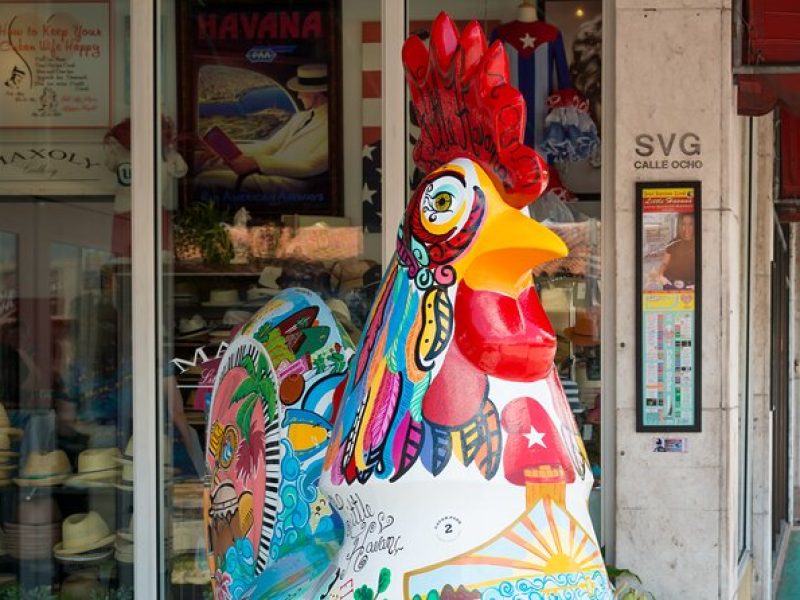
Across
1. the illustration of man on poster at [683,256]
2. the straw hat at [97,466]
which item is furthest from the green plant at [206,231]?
the illustration of man on poster at [683,256]

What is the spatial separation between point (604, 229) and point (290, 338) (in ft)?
6.97

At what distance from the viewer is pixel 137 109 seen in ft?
16.0

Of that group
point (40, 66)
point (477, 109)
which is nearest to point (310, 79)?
point (40, 66)

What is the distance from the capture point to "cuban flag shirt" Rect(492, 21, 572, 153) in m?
5.10

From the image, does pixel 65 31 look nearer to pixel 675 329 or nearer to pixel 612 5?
pixel 612 5

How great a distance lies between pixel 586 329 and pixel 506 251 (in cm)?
279

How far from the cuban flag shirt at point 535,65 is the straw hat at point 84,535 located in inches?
104

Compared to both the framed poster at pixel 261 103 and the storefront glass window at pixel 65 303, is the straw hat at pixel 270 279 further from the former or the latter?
the storefront glass window at pixel 65 303

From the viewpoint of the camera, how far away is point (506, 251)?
2.00 metres

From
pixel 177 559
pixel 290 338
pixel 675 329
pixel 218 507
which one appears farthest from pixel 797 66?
pixel 177 559

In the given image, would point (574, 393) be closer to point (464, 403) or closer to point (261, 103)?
point (261, 103)

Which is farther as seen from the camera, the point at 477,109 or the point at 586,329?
the point at 586,329

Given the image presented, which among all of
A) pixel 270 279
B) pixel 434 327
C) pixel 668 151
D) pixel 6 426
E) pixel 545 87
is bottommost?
pixel 6 426

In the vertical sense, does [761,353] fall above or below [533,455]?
below
